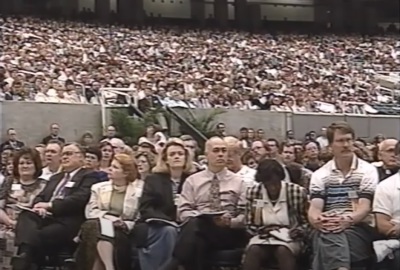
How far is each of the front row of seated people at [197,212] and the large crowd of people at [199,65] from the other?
176 cm

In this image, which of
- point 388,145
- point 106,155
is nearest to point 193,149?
point 106,155

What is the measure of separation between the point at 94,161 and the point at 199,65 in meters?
2.66

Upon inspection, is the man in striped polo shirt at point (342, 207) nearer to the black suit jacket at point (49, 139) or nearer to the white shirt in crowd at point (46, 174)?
the white shirt in crowd at point (46, 174)

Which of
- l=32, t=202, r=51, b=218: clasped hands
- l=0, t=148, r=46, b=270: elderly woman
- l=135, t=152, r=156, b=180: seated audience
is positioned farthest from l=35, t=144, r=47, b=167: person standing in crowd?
l=135, t=152, r=156, b=180: seated audience

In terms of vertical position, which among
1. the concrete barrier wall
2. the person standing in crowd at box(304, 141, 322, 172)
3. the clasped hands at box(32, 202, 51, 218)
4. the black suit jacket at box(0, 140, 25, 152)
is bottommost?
the clasped hands at box(32, 202, 51, 218)

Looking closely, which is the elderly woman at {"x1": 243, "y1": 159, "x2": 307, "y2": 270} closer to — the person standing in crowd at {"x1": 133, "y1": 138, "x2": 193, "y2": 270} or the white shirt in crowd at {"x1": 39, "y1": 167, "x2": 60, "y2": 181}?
the person standing in crowd at {"x1": 133, "y1": 138, "x2": 193, "y2": 270}

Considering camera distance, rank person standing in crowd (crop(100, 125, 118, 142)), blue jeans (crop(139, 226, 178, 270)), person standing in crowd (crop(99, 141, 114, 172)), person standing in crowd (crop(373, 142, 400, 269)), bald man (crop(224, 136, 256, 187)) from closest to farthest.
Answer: person standing in crowd (crop(373, 142, 400, 269))
blue jeans (crop(139, 226, 178, 270))
bald man (crop(224, 136, 256, 187))
person standing in crowd (crop(99, 141, 114, 172))
person standing in crowd (crop(100, 125, 118, 142))

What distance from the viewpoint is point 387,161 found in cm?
414

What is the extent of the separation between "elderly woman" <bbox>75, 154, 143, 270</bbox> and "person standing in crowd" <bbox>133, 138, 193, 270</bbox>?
0.08 m

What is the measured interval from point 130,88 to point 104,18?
28.1 inches

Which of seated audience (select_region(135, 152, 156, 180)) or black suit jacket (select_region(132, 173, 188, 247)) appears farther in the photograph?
seated audience (select_region(135, 152, 156, 180))

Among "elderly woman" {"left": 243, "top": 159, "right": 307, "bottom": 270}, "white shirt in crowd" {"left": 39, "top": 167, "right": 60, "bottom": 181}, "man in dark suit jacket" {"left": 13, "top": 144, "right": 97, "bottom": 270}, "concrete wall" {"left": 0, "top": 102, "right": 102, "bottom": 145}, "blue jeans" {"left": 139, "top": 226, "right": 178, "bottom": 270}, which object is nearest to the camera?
"elderly woman" {"left": 243, "top": 159, "right": 307, "bottom": 270}

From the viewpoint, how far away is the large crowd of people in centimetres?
643

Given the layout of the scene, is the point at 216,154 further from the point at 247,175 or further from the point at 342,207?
the point at 342,207
